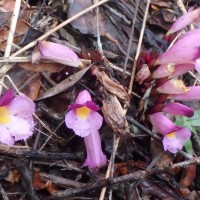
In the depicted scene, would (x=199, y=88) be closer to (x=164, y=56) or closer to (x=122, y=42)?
(x=164, y=56)

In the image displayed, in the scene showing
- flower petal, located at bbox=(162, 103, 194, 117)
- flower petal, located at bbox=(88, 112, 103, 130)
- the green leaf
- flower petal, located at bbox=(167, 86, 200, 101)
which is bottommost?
the green leaf

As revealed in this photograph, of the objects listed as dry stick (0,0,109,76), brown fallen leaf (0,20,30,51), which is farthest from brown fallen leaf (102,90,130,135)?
brown fallen leaf (0,20,30,51)

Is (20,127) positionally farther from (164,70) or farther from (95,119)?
(164,70)

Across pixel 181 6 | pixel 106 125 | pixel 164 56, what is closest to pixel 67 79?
pixel 106 125

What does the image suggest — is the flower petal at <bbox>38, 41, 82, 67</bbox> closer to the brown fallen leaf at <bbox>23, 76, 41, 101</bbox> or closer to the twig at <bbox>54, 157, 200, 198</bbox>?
the brown fallen leaf at <bbox>23, 76, 41, 101</bbox>

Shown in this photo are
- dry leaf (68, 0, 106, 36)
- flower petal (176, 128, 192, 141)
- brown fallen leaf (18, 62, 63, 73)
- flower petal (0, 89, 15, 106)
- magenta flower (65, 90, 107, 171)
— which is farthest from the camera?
dry leaf (68, 0, 106, 36)

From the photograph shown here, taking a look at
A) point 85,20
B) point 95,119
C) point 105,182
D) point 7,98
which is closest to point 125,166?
point 105,182
